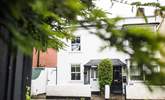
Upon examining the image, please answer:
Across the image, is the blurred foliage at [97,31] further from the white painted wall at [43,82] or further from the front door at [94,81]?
the front door at [94,81]

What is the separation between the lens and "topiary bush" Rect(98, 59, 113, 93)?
23997 mm

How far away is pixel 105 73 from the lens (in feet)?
79.3

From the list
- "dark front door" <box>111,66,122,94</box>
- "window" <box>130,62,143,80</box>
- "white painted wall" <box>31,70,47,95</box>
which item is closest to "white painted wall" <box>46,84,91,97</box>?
"white painted wall" <box>31,70,47,95</box>

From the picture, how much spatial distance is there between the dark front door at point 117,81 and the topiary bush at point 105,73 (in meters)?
1.06

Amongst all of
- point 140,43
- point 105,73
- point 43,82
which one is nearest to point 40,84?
point 43,82

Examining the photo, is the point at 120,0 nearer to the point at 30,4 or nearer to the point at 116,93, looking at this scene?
the point at 30,4

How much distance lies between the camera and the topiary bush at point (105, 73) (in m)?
24.0

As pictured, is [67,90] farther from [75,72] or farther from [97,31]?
[97,31]

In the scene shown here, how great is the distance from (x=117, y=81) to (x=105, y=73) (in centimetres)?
167

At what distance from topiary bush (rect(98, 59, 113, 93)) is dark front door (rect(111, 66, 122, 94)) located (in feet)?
3.49

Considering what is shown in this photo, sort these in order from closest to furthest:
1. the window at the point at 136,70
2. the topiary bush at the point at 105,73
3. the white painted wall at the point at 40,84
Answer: the window at the point at 136,70, the white painted wall at the point at 40,84, the topiary bush at the point at 105,73

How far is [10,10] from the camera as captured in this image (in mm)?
1567

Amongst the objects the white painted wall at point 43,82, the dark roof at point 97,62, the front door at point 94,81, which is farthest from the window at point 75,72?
the white painted wall at point 43,82

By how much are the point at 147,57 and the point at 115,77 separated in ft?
79.2
